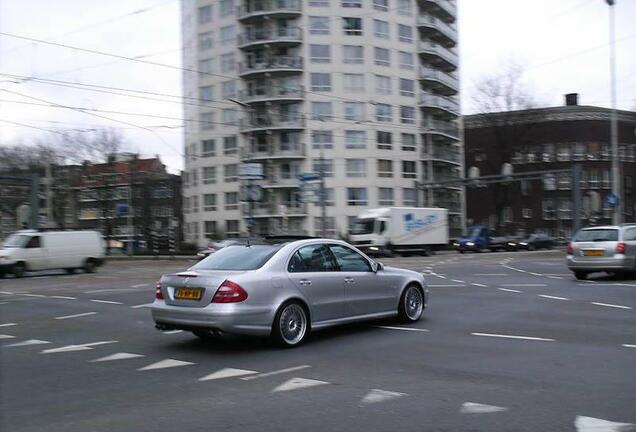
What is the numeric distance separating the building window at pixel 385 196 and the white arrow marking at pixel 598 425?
6142cm

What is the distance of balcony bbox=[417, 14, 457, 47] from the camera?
230ft

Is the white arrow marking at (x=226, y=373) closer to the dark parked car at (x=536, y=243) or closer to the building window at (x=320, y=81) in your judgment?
the dark parked car at (x=536, y=243)

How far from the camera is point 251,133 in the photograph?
Answer: 222ft

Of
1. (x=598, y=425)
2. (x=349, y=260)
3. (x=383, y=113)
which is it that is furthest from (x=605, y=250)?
(x=383, y=113)

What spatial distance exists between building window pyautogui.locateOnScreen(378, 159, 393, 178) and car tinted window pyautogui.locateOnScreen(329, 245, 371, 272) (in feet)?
188

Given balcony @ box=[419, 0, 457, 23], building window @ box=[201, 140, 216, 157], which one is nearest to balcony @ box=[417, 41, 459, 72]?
balcony @ box=[419, 0, 457, 23]

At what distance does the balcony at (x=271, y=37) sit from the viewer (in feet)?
215

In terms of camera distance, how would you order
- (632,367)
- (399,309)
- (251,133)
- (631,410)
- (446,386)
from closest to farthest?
(631,410) → (446,386) → (632,367) → (399,309) → (251,133)

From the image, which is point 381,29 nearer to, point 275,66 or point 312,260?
point 275,66

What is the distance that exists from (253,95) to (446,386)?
209ft

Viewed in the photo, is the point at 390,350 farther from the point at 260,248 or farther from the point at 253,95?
the point at 253,95

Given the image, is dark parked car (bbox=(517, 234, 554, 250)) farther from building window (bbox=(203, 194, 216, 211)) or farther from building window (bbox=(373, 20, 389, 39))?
building window (bbox=(203, 194, 216, 211))

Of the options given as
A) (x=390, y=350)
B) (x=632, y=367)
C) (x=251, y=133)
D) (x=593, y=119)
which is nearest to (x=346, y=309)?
(x=390, y=350)

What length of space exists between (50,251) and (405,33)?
50.7 metres
